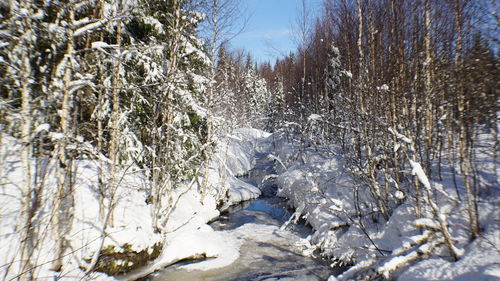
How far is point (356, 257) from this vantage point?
618 cm

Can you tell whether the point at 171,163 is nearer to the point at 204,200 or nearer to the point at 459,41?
the point at 204,200

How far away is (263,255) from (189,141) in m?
4.36

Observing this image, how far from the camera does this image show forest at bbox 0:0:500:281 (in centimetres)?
348

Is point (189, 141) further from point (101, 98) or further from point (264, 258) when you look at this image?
point (101, 98)

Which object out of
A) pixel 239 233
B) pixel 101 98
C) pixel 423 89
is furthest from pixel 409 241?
pixel 101 98

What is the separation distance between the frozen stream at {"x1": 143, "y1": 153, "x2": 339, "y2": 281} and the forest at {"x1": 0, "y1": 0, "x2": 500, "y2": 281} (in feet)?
1.02

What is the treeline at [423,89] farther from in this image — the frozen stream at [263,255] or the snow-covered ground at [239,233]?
the frozen stream at [263,255]

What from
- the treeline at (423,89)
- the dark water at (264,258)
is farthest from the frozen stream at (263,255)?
the treeline at (423,89)

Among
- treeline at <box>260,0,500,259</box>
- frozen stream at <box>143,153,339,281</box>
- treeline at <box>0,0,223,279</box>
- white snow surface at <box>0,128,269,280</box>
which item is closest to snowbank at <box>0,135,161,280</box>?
white snow surface at <box>0,128,269,280</box>

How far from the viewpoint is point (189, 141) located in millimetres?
9078

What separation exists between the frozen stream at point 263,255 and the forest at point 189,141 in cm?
31

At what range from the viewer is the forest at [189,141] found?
11.4 feet

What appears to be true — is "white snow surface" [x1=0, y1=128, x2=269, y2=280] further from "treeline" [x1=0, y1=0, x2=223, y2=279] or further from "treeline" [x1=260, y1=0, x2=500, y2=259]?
"treeline" [x1=260, y1=0, x2=500, y2=259]

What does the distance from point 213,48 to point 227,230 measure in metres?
6.99
